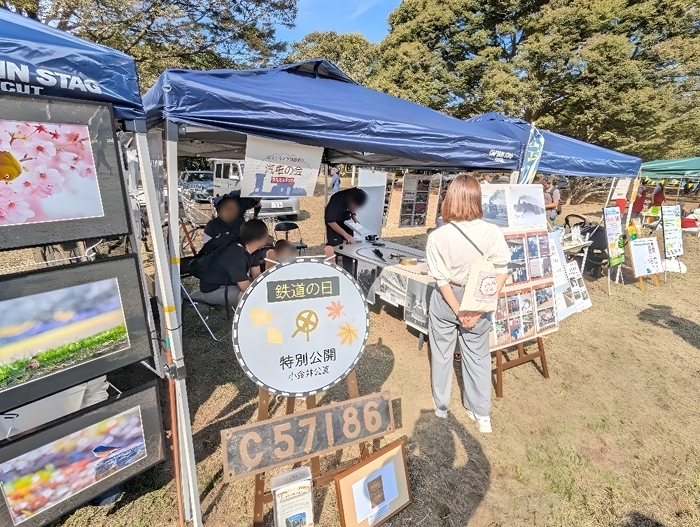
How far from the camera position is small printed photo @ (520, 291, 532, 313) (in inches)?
123

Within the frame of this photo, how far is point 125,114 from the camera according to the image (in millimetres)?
1477

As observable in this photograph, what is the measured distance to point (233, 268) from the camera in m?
2.98

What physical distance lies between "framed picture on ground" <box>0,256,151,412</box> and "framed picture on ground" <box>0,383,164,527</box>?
264 millimetres

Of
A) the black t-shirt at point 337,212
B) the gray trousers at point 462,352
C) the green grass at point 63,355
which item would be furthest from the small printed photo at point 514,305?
the green grass at point 63,355

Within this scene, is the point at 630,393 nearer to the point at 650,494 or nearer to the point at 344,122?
the point at 650,494

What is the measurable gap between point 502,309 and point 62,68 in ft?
10.4

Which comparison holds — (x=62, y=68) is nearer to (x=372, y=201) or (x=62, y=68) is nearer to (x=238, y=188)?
(x=372, y=201)

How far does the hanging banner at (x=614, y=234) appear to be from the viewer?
5586 millimetres

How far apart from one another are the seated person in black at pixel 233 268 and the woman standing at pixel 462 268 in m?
1.53

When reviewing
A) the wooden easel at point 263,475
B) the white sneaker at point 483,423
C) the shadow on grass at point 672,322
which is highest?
the wooden easel at point 263,475

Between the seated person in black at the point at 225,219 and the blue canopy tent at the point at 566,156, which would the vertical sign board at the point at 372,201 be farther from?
the seated person in black at the point at 225,219

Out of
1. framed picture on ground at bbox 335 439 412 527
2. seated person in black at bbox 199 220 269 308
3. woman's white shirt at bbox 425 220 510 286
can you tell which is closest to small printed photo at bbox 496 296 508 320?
woman's white shirt at bbox 425 220 510 286

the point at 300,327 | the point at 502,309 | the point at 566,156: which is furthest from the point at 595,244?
the point at 300,327

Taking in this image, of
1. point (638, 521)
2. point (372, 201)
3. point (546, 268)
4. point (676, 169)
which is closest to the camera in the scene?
point (638, 521)
